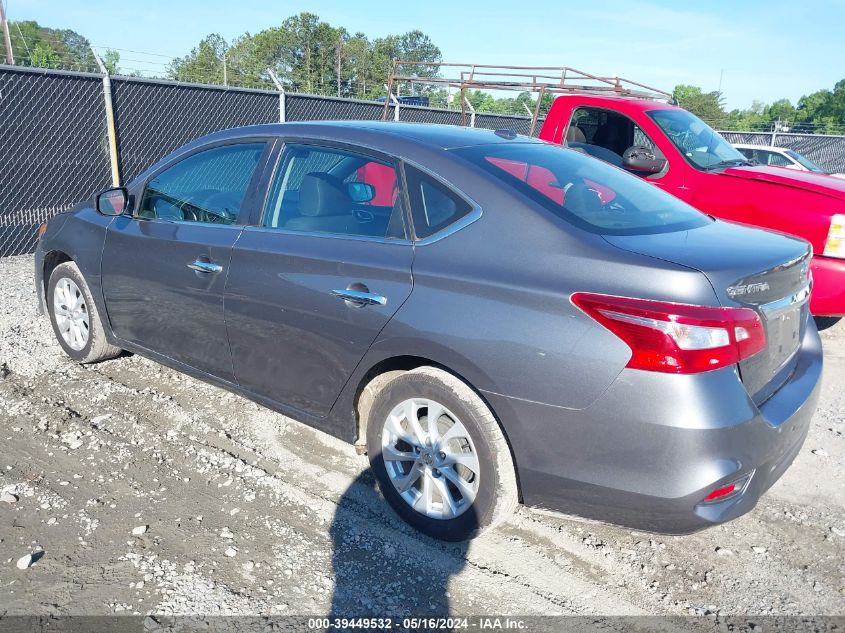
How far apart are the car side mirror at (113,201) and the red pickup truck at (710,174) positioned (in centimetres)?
388

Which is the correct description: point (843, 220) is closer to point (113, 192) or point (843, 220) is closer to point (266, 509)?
point (266, 509)

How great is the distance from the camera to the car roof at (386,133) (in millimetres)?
3303

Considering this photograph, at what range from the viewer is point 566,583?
111 inches

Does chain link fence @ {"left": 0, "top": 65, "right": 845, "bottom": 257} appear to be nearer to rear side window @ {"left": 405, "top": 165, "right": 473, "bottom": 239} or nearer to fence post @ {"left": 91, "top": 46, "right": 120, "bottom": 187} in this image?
fence post @ {"left": 91, "top": 46, "right": 120, "bottom": 187}

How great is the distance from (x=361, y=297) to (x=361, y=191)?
630 millimetres

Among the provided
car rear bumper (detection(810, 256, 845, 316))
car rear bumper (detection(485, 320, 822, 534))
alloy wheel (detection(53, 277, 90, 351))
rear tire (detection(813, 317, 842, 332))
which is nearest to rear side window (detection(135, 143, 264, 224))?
alloy wheel (detection(53, 277, 90, 351))

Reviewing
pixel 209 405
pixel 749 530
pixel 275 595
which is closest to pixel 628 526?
pixel 749 530

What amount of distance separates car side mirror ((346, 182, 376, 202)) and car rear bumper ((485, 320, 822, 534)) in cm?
119

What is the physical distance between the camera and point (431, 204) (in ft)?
9.92

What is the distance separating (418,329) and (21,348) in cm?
374

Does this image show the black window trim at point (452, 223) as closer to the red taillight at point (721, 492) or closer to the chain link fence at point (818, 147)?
the red taillight at point (721, 492)

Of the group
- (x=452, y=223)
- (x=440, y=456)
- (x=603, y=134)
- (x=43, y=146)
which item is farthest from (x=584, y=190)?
(x=43, y=146)

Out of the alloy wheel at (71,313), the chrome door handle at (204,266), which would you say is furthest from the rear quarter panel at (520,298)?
the alloy wheel at (71,313)

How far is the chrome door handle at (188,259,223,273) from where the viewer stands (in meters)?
3.63
